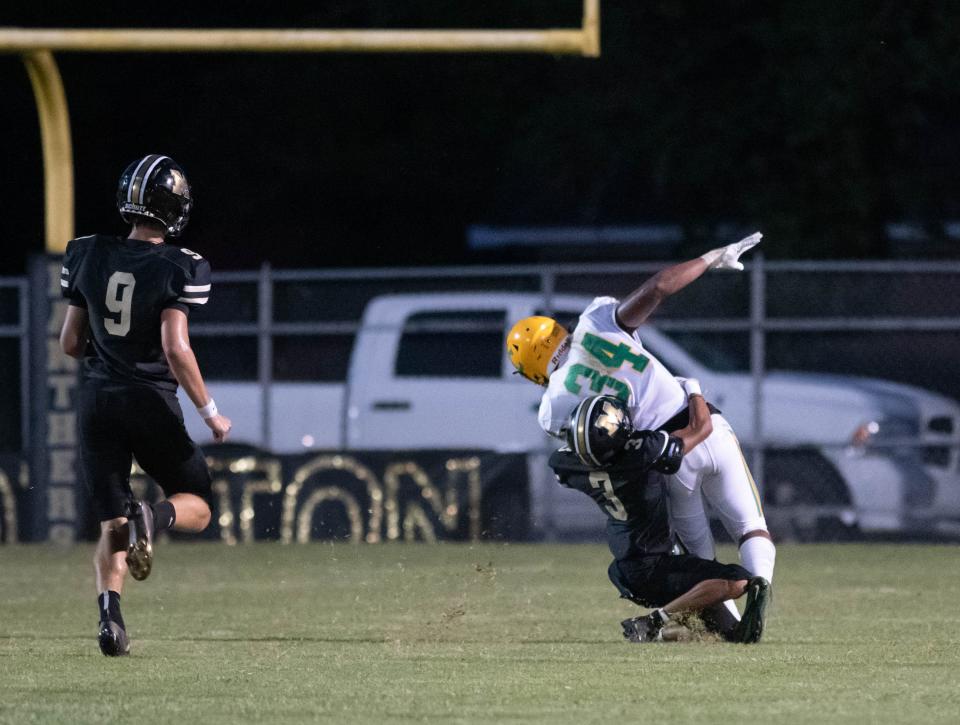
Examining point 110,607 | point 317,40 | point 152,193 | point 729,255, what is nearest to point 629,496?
point 729,255

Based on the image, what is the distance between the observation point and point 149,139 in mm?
25516

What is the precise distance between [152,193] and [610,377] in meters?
2.03

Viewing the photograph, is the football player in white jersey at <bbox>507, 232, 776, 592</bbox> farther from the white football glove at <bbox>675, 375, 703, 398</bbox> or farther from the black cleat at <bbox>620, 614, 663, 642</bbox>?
the black cleat at <bbox>620, 614, 663, 642</bbox>

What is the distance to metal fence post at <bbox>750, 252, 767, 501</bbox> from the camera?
14469 millimetres

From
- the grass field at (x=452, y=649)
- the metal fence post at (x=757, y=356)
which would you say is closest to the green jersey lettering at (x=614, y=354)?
the grass field at (x=452, y=649)

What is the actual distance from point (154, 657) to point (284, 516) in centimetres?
679

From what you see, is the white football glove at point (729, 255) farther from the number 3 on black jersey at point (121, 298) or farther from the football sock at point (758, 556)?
the number 3 on black jersey at point (121, 298)

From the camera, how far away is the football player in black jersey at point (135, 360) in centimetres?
789

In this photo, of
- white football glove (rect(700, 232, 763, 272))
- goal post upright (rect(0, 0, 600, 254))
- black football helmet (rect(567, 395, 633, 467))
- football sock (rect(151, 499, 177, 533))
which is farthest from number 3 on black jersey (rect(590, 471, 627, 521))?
goal post upright (rect(0, 0, 600, 254))

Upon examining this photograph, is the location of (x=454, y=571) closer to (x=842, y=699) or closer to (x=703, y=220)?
(x=842, y=699)

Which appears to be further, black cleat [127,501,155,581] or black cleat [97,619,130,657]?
black cleat [97,619,130,657]

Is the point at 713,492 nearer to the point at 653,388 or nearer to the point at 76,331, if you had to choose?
the point at 653,388

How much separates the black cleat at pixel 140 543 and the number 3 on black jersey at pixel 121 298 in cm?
70

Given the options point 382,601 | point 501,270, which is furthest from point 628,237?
point 382,601
